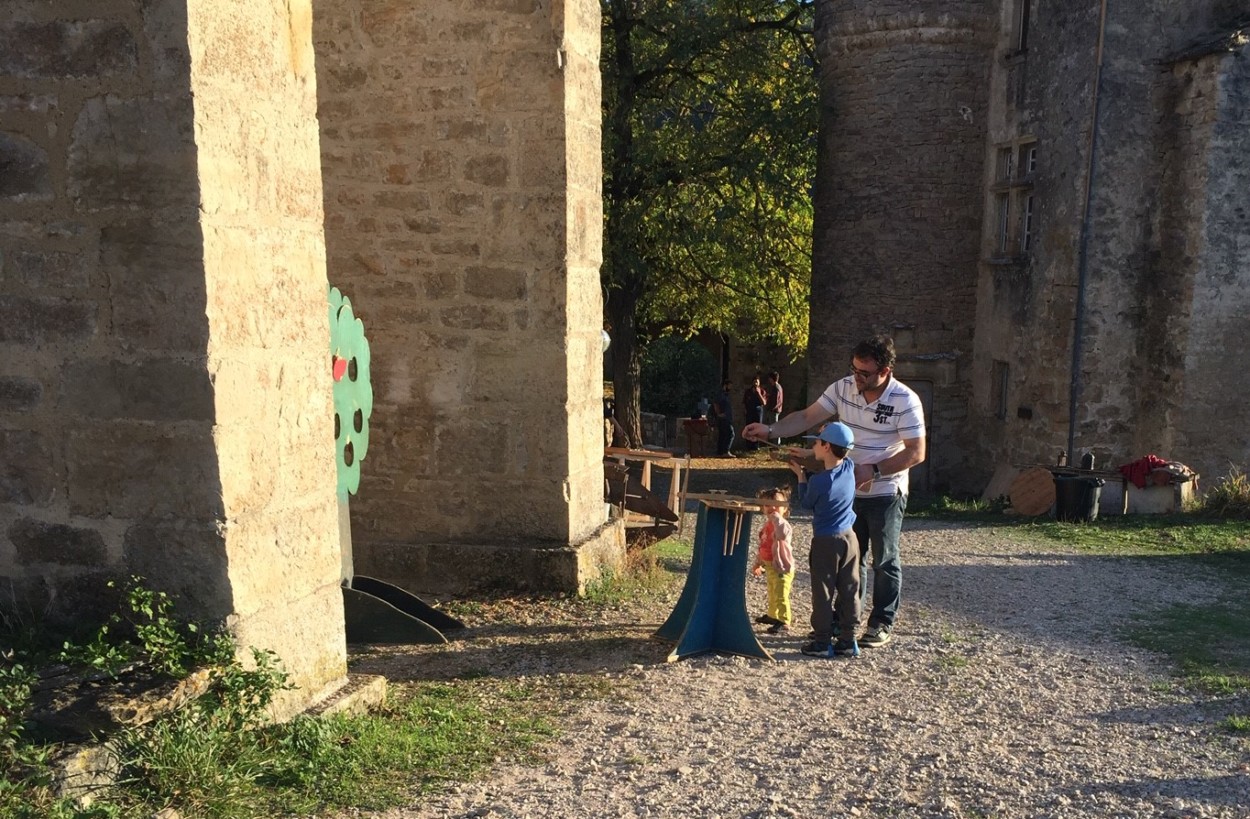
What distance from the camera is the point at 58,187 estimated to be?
3695 mm

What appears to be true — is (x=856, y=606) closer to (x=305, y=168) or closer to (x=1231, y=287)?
(x=305, y=168)

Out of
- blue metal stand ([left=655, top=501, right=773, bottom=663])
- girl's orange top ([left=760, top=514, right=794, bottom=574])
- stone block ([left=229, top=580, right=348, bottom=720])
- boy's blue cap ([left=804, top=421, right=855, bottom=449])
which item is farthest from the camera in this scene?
girl's orange top ([left=760, top=514, right=794, bottom=574])

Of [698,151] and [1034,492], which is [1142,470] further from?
[698,151]

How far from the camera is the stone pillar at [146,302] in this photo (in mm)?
3629

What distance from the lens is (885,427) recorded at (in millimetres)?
5535

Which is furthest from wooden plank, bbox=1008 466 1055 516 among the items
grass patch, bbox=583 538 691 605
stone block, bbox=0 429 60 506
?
stone block, bbox=0 429 60 506

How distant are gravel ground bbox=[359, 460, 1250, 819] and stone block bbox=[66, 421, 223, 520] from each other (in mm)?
1270

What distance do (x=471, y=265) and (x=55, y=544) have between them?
126 inches

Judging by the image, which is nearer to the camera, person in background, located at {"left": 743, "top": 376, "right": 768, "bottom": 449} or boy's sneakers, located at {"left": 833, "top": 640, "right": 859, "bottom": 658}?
boy's sneakers, located at {"left": 833, "top": 640, "right": 859, "bottom": 658}

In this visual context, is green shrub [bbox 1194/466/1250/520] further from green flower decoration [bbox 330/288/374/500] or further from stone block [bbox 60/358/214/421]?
stone block [bbox 60/358/214/421]

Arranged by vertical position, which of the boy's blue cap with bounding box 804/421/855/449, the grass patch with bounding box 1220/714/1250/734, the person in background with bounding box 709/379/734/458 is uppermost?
the boy's blue cap with bounding box 804/421/855/449

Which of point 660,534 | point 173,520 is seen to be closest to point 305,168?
point 173,520

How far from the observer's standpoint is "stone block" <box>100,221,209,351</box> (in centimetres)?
365

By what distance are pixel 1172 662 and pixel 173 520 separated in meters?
4.67
